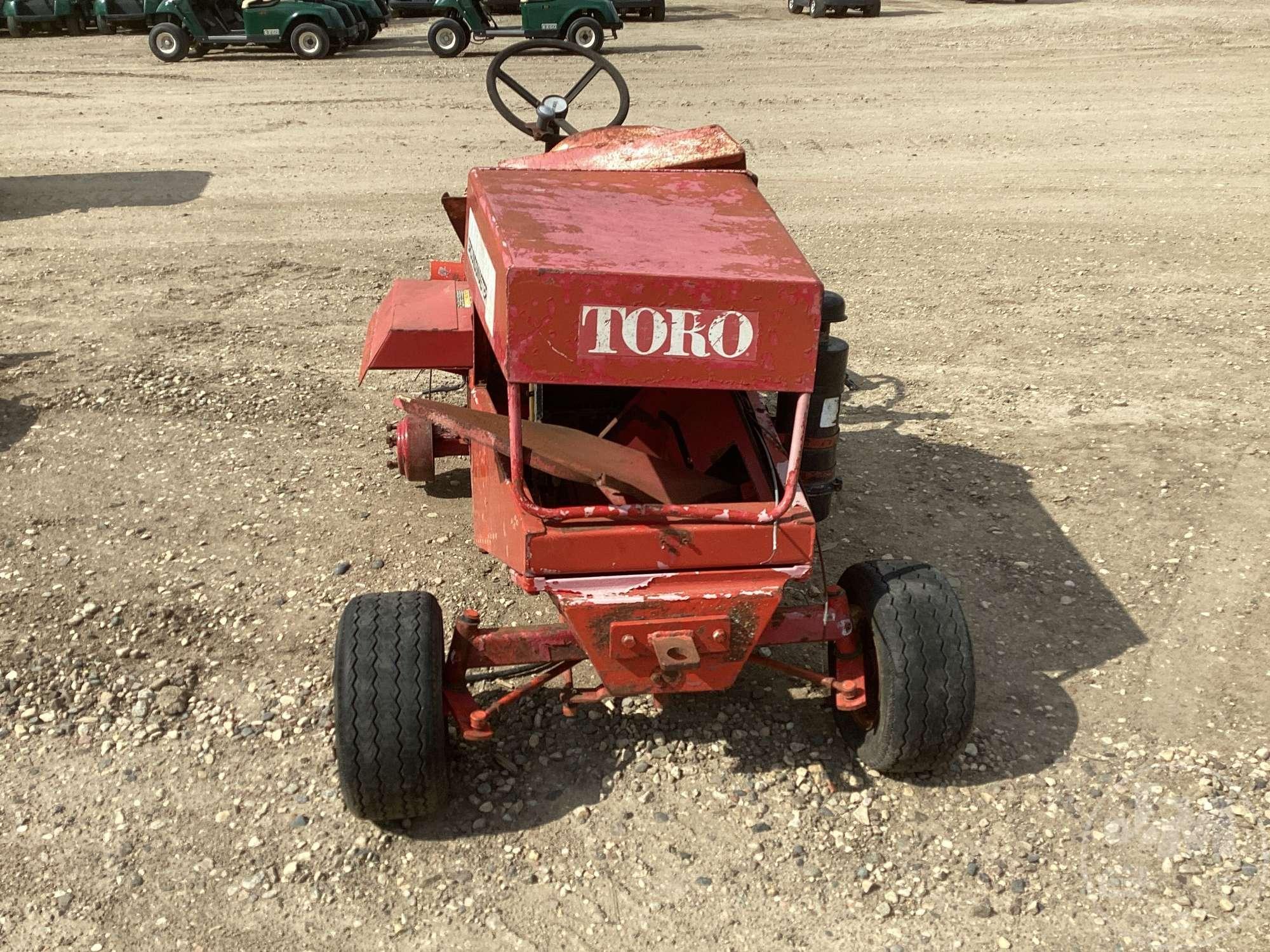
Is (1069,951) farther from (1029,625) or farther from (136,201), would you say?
(136,201)

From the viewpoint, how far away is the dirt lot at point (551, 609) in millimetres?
3047

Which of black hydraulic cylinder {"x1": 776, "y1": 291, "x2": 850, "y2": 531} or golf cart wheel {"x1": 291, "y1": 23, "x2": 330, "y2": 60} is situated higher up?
black hydraulic cylinder {"x1": 776, "y1": 291, "x2": 850, "y2": 531}

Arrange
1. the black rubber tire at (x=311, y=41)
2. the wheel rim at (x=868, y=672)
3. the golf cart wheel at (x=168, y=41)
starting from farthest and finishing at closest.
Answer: the black rubber tire at (x=311, y=41), the golf cart wheel at (x=168, y=41), the wheel rim at (x=868, y=672)

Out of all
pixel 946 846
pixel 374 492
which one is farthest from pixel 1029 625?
pixel 374 492

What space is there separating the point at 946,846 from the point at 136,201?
9082 mm

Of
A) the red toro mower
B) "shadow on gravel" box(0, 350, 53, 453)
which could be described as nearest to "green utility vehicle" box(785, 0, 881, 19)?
"shadow on gravel" box(0, 350, 53, 453)

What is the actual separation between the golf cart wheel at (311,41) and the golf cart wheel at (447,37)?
157 cm

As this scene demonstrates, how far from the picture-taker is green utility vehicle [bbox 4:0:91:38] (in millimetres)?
18797

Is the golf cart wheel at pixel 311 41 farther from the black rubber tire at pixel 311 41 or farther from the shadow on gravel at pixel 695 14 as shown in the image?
the shadow on gravel at pixel 695 14

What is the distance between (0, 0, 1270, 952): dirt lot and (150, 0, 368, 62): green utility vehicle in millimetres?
7460

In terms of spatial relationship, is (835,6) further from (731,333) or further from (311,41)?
(731,333)

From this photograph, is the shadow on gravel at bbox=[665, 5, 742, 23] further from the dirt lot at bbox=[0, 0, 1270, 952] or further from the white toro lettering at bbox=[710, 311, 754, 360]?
the white toro lettering at bbox=[710, 311, 754, 360]

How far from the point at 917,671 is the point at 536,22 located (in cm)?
1593

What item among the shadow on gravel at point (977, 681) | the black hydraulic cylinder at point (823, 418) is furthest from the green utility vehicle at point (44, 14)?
the black hydraulic cylinder at point (823, 418)
